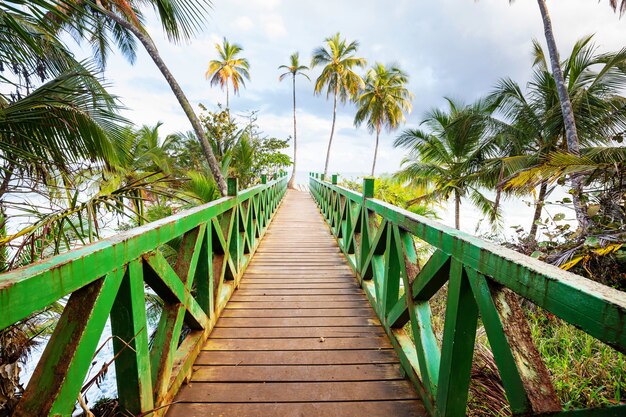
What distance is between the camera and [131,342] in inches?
49.0

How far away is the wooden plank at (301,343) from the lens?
87.4 inches

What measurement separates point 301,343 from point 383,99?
21829 mm

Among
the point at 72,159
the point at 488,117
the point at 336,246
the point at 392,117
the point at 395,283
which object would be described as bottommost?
the point at 336,246

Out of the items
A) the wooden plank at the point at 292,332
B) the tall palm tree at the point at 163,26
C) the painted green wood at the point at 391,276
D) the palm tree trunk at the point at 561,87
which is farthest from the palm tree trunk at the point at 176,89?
the palm tree trunk at the point at 561,87

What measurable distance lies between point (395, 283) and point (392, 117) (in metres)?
22.4

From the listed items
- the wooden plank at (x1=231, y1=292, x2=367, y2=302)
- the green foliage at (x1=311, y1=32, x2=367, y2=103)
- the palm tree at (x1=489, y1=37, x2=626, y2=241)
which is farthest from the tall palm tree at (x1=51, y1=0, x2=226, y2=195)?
the green foliage at (x1=311, y1=32, x2=367, y2=103)

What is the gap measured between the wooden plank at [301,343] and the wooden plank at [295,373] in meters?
0.21

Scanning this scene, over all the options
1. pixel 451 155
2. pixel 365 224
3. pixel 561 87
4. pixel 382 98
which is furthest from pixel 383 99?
pixel 365 224

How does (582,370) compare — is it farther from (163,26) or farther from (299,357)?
(163,26)

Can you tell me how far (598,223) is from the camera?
3432 millimetres

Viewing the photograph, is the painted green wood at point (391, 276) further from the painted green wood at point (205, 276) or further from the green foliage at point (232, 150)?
the green foliage at point (232, 150)

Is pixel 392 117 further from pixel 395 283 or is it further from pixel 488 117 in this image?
pixel 395 283

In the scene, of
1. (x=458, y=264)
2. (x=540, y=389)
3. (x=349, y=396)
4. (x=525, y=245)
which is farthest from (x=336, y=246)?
(x=540, y=389)

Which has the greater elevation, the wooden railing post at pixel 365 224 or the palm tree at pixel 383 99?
the palm tree at pixel 383 99
